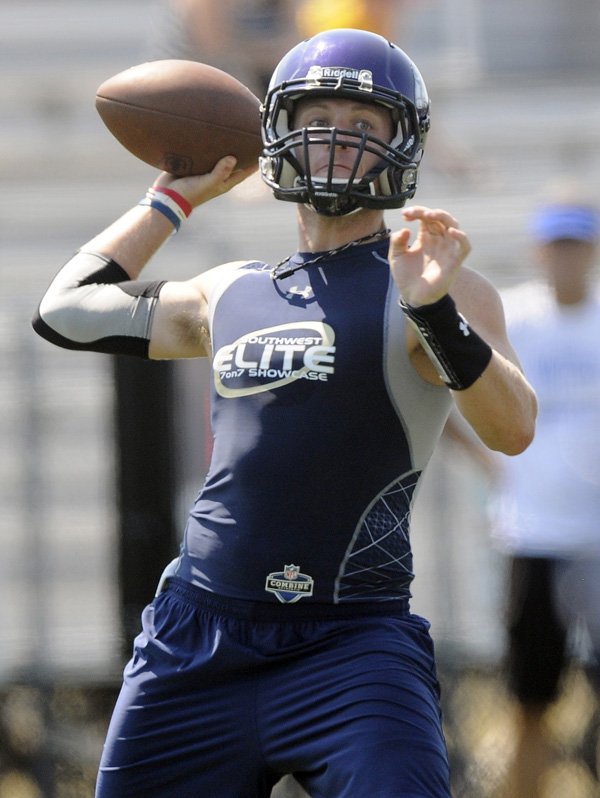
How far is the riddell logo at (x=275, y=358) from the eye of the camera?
117 inches

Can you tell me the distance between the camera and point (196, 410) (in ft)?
18.7

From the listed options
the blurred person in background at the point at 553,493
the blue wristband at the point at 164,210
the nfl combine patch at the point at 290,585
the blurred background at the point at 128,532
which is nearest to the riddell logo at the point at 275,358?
the nfl combine patch at the point at 290,585

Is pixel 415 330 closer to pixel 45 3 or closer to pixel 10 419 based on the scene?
pixel 10 419

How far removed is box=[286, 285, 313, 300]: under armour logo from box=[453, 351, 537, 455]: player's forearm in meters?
0.45

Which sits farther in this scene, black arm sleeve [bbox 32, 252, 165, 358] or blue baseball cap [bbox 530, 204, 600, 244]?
blue baseball cap [bbox 530, 204, 600, 244]

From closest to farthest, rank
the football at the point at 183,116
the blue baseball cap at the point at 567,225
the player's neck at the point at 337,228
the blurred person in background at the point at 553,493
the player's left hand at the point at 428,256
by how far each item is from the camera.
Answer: the player's left hand at the point at 428,256 < the player's neck at the point at 337,228 < the football at the point at 183,116 < the blurred person in background at the point at 553,493 < the blue baseball cap at the point at 567,225

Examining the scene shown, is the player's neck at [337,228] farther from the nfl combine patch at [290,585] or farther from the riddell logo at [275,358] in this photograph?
the nfl combine patch at [290,585]

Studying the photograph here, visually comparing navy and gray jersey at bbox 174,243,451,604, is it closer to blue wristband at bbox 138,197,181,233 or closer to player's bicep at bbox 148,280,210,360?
player's bicep at bbox 148,280,210,360

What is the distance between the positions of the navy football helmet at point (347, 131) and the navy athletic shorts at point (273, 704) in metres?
0.88

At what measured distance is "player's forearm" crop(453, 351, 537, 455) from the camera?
9.11 ft

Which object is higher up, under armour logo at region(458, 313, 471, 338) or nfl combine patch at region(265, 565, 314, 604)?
under armour logo at region(458, 313, 471, 338)

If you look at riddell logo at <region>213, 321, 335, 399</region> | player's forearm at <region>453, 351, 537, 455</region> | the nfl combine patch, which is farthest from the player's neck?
the nfl combine patch

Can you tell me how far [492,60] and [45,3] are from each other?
284 centimetres

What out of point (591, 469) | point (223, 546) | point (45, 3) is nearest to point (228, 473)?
point (223, 546)
